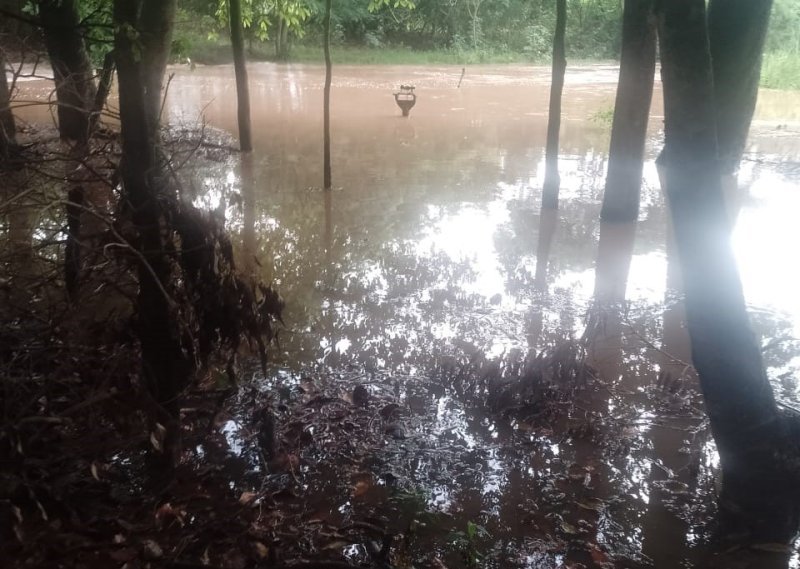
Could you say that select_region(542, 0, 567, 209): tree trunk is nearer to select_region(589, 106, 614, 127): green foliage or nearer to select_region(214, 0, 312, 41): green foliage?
select_region(214, 0, 312, 41): green foliage

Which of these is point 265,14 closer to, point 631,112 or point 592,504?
point 631,112

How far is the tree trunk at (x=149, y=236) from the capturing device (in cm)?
379

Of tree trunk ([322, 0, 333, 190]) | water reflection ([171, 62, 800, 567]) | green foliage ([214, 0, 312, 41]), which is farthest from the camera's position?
green foliage ([214, 0, 312, 41])

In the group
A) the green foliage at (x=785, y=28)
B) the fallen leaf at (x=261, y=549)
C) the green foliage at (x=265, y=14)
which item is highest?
the green foliage at (x=785, y=28)

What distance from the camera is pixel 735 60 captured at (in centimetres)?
1212

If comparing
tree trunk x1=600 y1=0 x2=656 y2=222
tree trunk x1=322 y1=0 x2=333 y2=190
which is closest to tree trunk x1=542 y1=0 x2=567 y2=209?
tree trunk x1=600 y1=0 x2=656 y2=222

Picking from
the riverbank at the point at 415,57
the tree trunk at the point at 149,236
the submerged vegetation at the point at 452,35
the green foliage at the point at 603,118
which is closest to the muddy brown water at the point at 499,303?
the tree trunk at the point at 149,236

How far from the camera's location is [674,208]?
377cm

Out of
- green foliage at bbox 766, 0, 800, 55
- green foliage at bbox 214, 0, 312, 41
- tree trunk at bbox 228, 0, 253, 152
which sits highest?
green foliage at bbox 766, 0, 800, 55

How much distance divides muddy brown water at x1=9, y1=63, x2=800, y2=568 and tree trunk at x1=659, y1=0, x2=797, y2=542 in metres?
0.39

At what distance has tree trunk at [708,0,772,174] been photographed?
11.7m

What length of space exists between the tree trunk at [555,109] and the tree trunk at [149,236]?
6.92m

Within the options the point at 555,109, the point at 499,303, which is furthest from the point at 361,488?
the point at 555,109

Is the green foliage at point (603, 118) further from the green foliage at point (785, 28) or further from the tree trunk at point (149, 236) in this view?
the green foliage at point (785, 28)
